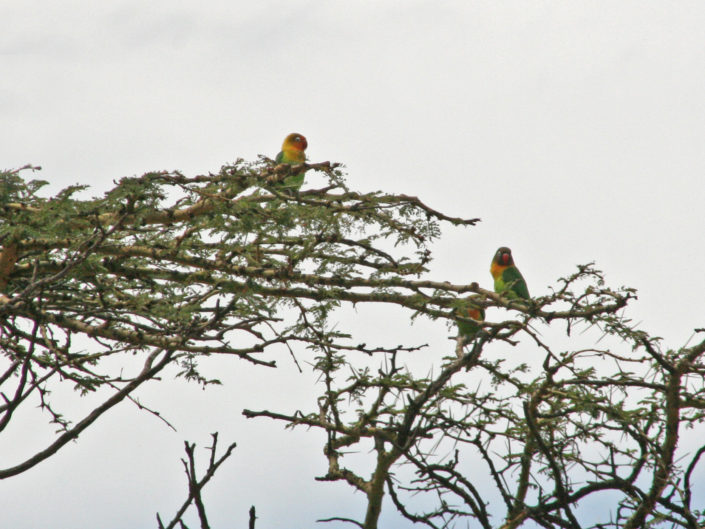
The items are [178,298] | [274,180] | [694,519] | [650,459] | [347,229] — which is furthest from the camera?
[178,298]

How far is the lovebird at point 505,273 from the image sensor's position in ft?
26.9

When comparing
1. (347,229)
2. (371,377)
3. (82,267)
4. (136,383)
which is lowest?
(136,383)

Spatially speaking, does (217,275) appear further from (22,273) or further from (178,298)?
(22,273)

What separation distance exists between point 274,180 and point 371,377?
5.32 ft

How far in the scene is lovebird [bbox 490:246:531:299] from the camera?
820 centimetres

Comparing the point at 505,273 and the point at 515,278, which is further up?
the point at 505,273

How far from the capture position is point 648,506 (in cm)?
404

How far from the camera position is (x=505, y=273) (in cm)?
847

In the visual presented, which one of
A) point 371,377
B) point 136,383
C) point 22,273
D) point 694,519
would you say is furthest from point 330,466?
point 22,273

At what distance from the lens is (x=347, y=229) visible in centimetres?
598

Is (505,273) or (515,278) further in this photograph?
(505,273)

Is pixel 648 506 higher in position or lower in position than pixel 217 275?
lower

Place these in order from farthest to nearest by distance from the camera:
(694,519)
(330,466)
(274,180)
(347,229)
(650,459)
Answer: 1. (347,229)
2. (274,180)
3. (330,466)
4. (650,459)
5. (694,519)

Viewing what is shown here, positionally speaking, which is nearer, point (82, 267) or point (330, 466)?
point (330, 466)
